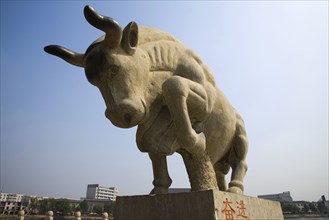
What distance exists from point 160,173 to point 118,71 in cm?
138

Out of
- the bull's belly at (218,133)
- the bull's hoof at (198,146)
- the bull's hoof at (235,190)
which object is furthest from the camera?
the bull's belly at (218,133)

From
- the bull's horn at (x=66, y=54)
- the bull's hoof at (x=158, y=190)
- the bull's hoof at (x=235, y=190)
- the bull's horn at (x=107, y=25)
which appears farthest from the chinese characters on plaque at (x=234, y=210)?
the bull's horn at (x=66, y=54)

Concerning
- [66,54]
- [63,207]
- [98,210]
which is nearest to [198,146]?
[66,54]

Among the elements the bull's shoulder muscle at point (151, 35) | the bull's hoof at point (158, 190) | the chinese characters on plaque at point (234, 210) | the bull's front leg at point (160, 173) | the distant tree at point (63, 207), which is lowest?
the chinese characters on plaque at point (234, 210)

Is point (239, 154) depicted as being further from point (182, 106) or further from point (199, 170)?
point (182, 106)

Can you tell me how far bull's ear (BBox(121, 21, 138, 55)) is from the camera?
8.86ft

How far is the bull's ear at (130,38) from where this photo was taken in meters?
2.70

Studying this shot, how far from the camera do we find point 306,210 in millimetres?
57562

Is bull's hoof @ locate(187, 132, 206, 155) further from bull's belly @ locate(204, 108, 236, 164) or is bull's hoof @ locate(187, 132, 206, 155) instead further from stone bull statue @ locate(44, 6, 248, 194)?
Answer: bull's belly @ locate(204, 108, 236, 164)

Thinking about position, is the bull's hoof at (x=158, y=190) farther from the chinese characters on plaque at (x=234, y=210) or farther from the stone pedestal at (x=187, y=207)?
the chinese characters on plaque at (x=234, y=210)

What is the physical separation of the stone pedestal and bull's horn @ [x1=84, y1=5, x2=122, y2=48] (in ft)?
5.49

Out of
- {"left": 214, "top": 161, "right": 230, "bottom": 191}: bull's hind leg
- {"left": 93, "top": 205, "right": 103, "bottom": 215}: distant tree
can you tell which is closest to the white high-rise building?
{"left": 93, "top": 205, "right": 103, "bottom": 215}: distant tree

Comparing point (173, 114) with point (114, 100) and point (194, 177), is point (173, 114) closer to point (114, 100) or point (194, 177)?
point (114, 100)

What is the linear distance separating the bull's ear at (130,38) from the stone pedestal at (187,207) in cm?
160
